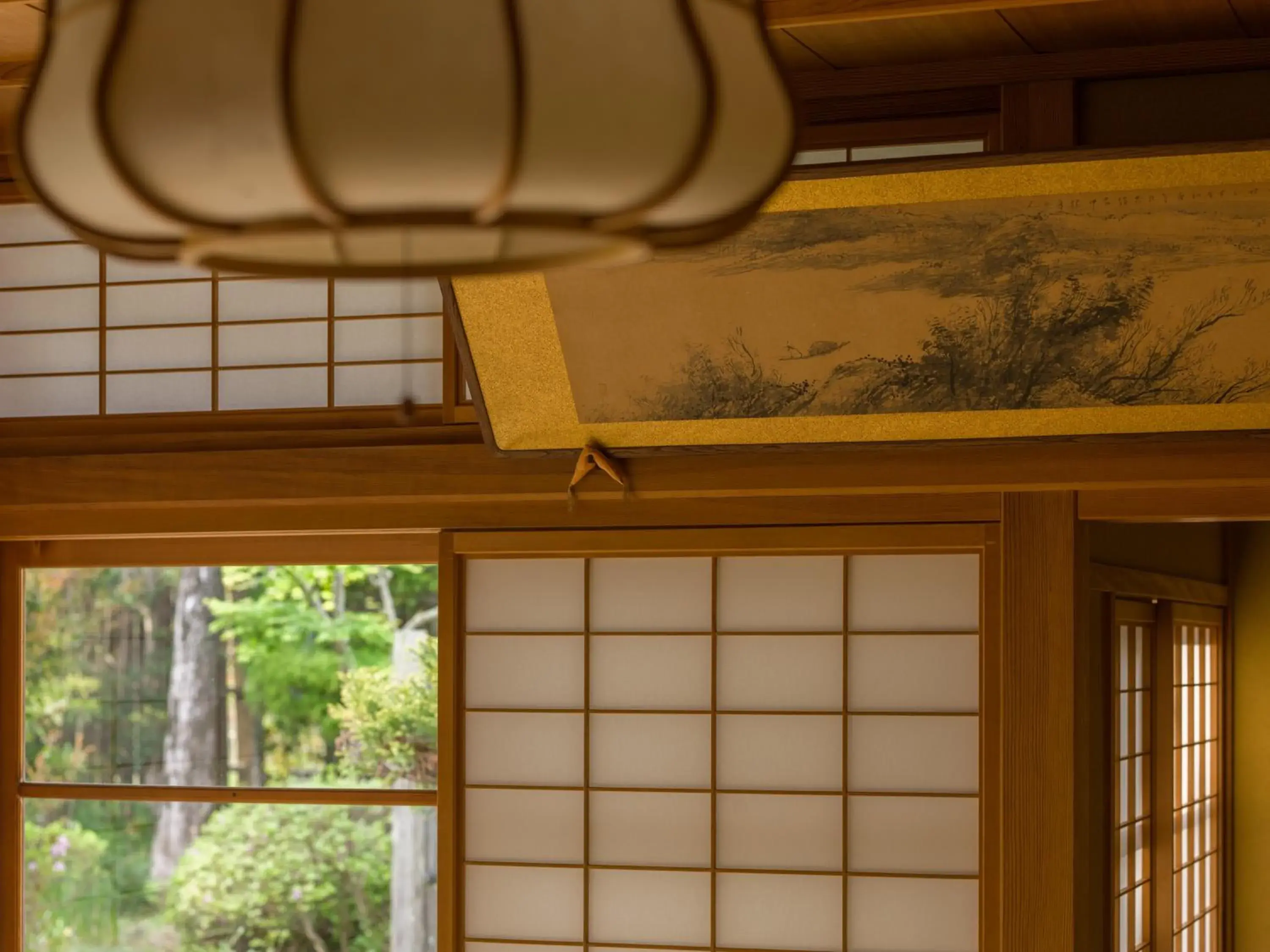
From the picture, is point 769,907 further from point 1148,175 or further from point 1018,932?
point 1148,175

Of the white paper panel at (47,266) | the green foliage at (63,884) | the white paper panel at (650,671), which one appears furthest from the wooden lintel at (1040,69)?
the green foliage at (63,884)

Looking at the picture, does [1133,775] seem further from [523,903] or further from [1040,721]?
[523,903]

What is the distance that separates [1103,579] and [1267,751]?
2.19 meters

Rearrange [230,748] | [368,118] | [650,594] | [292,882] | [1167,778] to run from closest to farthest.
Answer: [368,118] → [650,594] → [1167,778] → [292,882] → [230,748]

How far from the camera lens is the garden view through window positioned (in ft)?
30.8

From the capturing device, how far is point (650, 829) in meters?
4.15

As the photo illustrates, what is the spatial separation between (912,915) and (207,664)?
6.97 meters

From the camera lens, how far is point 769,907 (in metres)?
4.05

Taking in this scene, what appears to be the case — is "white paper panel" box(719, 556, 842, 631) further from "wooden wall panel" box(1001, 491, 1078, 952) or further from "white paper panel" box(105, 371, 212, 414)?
"white paper panel" box(105, 371, 212, 414)

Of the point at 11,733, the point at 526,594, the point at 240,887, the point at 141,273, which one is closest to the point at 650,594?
the point at 526,594

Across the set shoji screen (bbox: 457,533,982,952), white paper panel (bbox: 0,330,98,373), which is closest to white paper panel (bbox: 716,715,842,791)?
shoji screen (bbox: 457,533,982,952)

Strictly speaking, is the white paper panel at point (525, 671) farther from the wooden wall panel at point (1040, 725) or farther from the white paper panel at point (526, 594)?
the wooden wall panel at point (1040, 725)

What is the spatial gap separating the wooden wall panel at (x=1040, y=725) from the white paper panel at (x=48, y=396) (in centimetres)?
272

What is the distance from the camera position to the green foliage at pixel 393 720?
912 centimetres
